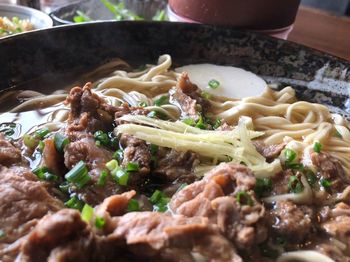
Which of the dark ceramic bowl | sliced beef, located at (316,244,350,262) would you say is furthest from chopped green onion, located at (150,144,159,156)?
the dark ceramic bowl

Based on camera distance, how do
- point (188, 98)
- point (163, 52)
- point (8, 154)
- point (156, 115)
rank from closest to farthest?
point (8, 154) < point (156, 115) < point (188, 98) < point (163, 52)

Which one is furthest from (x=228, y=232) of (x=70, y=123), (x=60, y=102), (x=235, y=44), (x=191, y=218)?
(x=235, y=44)

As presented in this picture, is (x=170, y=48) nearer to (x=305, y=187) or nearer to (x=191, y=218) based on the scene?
(x=305, y=187)

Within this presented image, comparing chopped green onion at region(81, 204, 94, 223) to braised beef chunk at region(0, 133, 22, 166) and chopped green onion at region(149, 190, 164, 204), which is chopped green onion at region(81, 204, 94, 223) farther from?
braised beef chunk at region(0, 133, 22, 166)

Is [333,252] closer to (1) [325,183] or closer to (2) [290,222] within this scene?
(2) [290,222]

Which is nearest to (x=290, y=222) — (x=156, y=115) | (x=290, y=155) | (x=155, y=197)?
(x=290, y=155)
